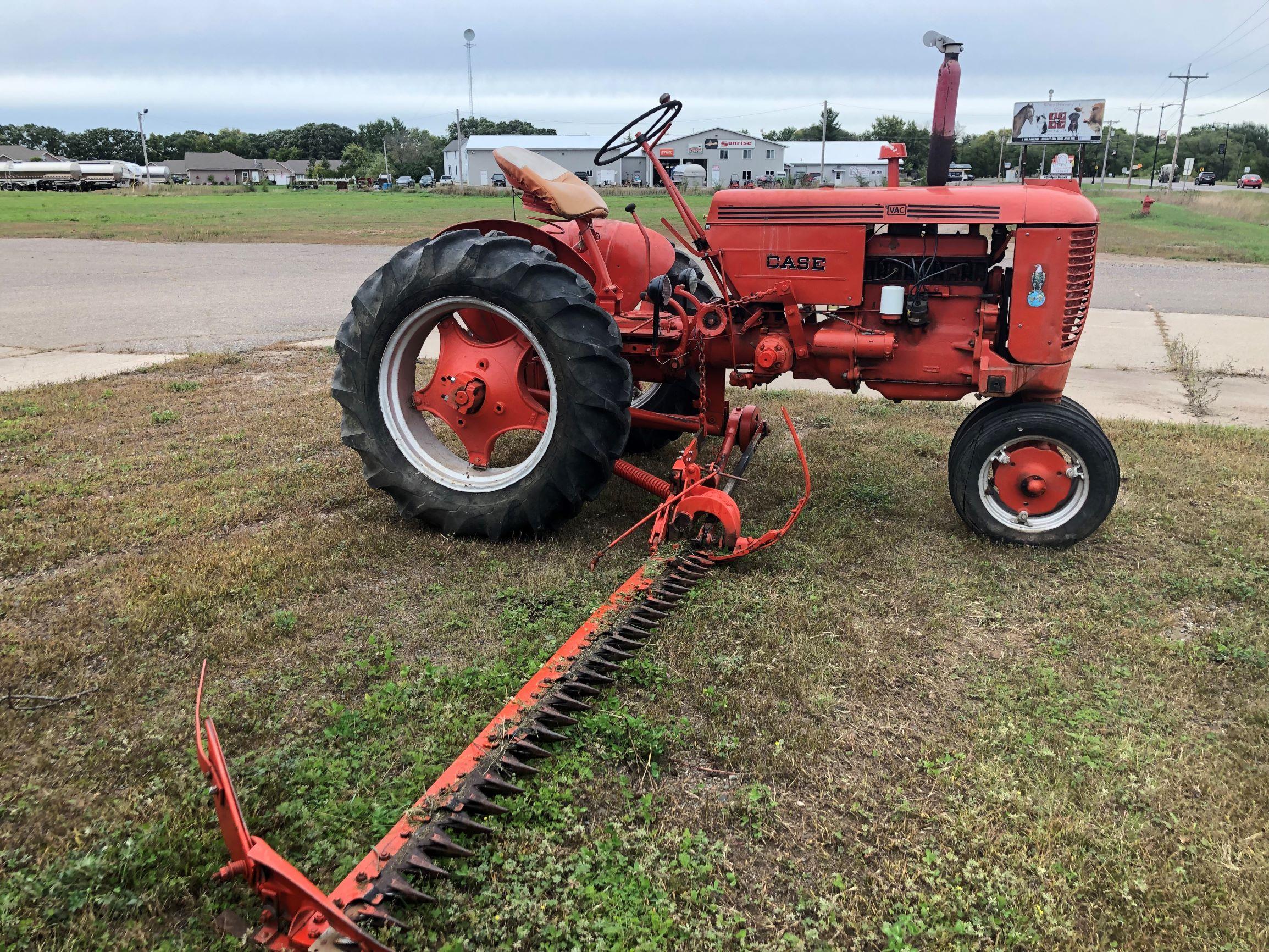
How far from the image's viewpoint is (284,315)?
11047 mm

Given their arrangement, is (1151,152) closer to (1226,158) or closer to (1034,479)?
(1226,158)

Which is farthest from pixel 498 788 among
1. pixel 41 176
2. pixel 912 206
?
pixel 41 176

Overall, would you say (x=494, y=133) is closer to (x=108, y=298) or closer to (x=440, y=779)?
(x=108, y=298)

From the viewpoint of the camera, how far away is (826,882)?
2.19 m

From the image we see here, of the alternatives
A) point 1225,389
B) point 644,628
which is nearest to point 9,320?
point 644,628

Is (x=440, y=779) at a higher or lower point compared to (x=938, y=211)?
lower

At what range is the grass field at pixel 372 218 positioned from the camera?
2200 cm

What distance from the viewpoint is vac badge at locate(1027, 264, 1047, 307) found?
155 inches

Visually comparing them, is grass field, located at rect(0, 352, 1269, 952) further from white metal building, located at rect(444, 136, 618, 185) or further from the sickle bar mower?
white metal building, located at rect(444, 136, 618, 185)

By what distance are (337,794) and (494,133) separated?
9209cm

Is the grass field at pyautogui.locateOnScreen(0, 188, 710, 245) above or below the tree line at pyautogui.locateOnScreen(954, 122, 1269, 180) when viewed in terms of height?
below

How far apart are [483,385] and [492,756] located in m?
2.20

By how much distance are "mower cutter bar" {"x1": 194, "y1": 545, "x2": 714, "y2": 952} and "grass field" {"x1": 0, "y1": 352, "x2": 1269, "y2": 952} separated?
81 mm

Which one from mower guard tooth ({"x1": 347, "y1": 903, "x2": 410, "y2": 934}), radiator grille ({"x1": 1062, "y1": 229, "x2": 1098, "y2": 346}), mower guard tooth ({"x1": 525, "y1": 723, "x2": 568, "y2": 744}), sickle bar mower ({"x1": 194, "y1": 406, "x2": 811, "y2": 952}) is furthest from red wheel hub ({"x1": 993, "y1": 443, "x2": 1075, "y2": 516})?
mower guard tooth ({"x1": 347, "y1": 903, "x2": 410, "y2": 934})
